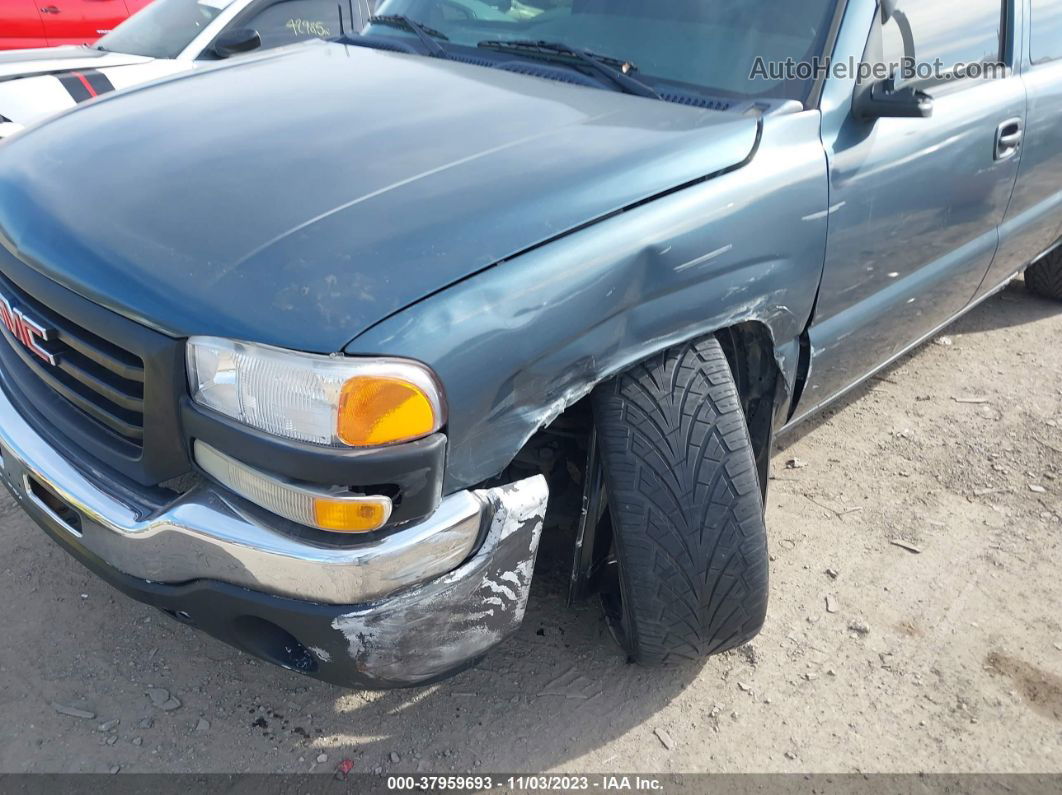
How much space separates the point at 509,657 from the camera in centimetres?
236

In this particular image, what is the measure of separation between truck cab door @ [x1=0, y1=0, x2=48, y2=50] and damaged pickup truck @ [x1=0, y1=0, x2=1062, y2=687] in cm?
517

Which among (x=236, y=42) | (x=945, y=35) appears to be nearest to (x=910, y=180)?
(x=945, y=35)

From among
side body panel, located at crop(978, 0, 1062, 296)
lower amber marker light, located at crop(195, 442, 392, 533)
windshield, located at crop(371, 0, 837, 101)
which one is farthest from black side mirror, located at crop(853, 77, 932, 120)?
lower amber marker light, located at crop(195, 442, 392, 533)

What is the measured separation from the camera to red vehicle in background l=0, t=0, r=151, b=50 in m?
6.61

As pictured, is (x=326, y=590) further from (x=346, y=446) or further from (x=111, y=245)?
(x=111, y=245)

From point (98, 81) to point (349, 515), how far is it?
4.13 meters

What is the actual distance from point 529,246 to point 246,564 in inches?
30.4

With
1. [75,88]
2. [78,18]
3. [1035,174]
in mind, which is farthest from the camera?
[78,18]

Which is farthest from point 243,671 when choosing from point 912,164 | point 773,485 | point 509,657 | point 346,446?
point 912,164

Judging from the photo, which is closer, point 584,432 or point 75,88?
point 584,432

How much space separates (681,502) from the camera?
197 cm

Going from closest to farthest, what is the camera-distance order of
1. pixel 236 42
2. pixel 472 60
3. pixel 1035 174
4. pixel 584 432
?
pixel 584 432 → pixel 472 60 → pixel 1035 174 → pixel 236 42

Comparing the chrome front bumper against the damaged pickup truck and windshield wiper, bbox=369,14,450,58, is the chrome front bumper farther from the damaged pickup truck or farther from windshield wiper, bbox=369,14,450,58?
windshield wiper, bbox=369,14,450,58

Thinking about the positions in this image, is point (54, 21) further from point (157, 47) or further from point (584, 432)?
point (584, 432)
